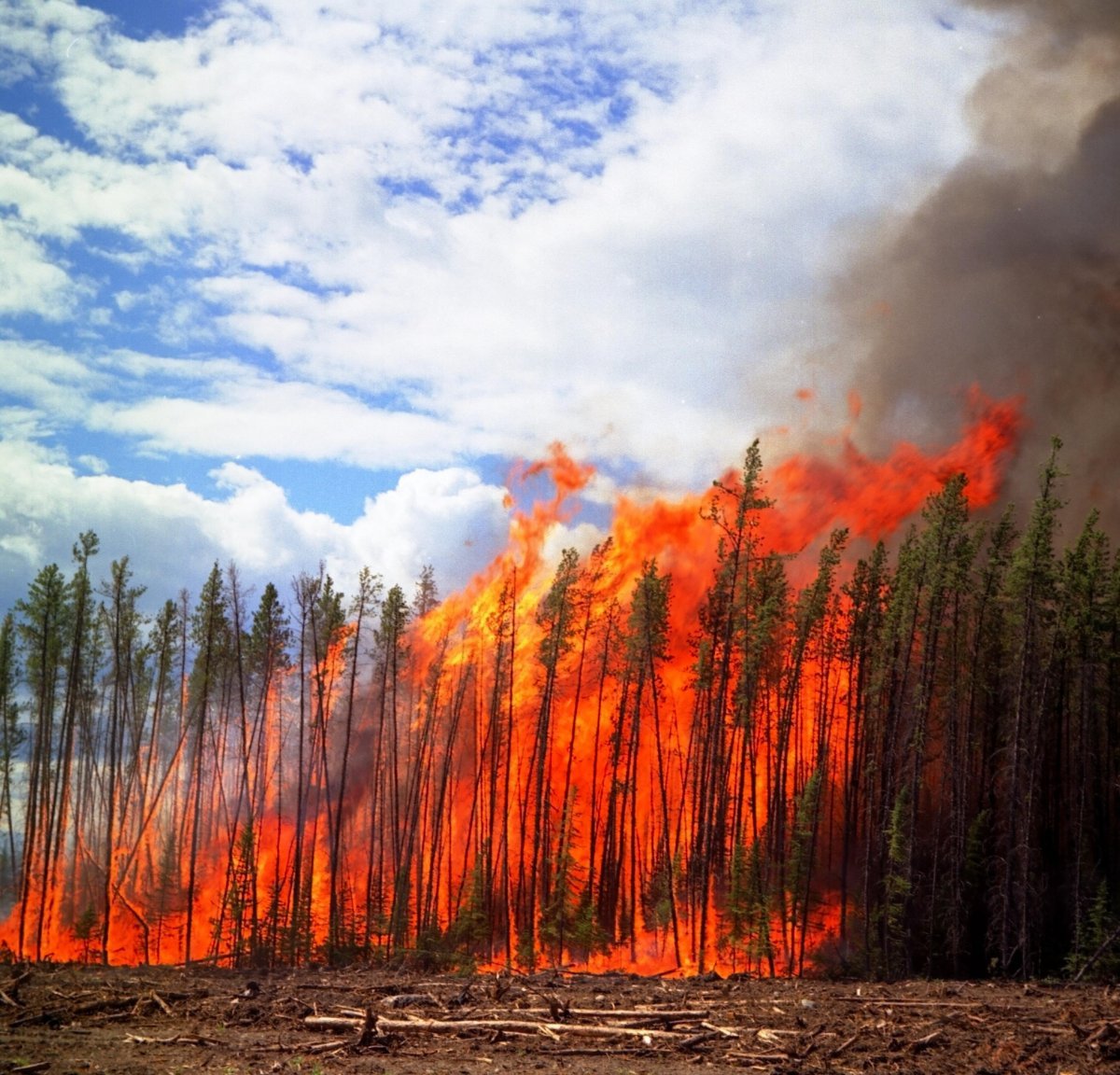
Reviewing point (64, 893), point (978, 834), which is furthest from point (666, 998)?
point (64, 893)

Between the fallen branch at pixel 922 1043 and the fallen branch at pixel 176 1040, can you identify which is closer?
the fallen branch at pixel 922 1043

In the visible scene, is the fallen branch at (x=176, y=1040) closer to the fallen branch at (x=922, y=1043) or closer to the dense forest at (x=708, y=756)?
the fallen branch at (x=922, y=1043)

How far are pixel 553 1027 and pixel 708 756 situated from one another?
28.9 metres

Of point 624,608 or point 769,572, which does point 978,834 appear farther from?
point 624,608

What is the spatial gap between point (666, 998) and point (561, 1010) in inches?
144

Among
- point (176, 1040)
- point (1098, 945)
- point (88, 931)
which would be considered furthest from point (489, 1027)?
point (88, 931)

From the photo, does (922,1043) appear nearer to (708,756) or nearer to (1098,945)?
(1098,945)

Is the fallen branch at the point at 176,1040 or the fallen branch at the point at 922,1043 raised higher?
the fallen branch at the point at 922,1043

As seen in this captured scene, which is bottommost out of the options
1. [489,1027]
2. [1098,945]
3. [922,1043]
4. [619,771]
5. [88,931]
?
[88,931]

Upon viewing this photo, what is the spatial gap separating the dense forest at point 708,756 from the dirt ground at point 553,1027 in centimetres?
1388

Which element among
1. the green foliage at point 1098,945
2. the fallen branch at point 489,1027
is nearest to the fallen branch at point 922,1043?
the fallen branch at point 489,1027

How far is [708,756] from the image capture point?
4691 centimetres

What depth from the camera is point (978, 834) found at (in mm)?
42031

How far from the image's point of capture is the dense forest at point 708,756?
3919 cm
